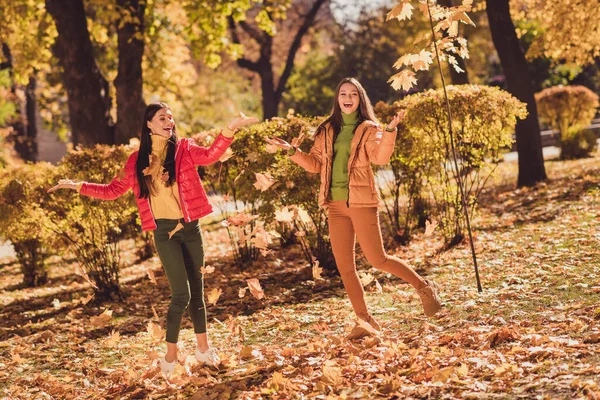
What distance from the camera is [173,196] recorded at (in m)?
4.91

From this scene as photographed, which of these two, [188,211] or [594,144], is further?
[594,144]

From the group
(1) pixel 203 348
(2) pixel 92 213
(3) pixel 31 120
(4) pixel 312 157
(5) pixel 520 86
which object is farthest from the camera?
(3) pixel 31 120

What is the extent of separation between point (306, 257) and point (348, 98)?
3.66m

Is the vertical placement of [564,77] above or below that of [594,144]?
above

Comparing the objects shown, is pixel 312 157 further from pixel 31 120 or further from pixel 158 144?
pixel 31 120

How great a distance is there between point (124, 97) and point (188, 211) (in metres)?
8.68

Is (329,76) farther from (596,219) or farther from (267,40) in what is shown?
(596,219)

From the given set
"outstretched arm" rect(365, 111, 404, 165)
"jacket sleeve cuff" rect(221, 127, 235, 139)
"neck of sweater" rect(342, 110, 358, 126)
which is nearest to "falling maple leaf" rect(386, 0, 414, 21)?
"neck of sweater" rect(342, 110, 358, 126)

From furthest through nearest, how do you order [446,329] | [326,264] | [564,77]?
[564,77] < [326,264] < [446,329]

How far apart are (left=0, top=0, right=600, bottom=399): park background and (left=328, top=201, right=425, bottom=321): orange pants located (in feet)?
1.38

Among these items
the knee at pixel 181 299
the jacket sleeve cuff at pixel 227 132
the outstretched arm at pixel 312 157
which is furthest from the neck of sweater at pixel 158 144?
the knee at pixel 181 299

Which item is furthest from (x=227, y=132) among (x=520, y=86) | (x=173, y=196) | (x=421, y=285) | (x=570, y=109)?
(x=570, y=109)

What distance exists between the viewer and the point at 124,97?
509 inches

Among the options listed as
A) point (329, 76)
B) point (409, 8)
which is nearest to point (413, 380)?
point (409, 8)
